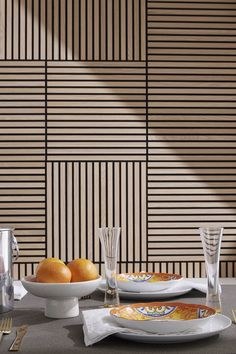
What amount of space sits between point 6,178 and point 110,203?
0.55 metres

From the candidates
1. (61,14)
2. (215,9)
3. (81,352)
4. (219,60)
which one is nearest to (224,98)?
(219,60)

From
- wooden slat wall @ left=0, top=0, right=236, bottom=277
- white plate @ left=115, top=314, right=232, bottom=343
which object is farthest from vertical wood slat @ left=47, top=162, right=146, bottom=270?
white plate @ left=115, top=314, right=232, bottom=343

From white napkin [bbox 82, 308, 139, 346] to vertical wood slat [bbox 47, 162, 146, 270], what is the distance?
4.64ft

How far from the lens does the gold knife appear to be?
1460 millimetres

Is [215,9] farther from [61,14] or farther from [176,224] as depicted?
[176,224]

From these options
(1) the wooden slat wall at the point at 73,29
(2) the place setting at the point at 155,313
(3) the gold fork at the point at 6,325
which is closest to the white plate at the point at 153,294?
(2) the place setting at the point at 155,313

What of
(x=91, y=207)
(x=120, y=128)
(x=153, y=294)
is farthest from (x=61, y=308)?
Result: (x=120, y=128)

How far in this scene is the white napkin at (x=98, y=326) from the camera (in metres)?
1.51

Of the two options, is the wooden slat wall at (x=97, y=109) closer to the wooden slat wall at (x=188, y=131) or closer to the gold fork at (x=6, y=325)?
the wooden slat wall at (x=188, y=131)

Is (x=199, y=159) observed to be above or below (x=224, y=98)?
below

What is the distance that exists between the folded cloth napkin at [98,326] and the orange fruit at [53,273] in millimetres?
144

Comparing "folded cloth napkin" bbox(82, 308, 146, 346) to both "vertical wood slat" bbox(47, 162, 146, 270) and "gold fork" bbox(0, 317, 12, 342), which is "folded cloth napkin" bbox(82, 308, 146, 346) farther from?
"vertical wood slat" bbox(47, 162, 146, 270)

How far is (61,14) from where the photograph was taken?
10.5 ft

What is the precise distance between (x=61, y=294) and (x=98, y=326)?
25 centimetres
